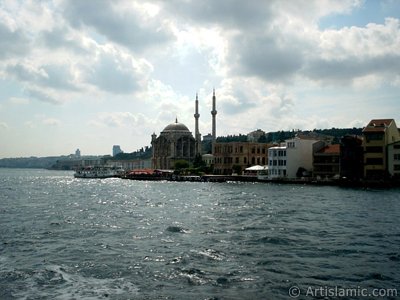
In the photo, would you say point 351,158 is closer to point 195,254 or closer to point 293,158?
point 293,158

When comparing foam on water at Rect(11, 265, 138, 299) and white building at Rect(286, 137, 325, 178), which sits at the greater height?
white building at Rect(286, 137, 325, 178)

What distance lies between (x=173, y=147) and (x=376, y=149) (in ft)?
346

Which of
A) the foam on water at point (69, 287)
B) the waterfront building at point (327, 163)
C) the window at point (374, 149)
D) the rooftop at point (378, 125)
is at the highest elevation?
the rooftop at point (378, 125)

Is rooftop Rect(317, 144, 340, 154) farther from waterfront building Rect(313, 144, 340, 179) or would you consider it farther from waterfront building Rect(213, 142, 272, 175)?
waterfront building Rect(213, 142, 272, 175)

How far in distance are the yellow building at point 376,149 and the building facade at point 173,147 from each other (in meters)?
101

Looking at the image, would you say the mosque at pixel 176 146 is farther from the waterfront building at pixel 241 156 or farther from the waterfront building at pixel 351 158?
the waterfront building at pixel 351 158

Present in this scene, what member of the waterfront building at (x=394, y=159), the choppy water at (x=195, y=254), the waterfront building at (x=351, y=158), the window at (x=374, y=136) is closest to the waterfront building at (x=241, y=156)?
the waterfront building at (x=351, y=158)

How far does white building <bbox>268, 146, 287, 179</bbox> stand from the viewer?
4220 inches

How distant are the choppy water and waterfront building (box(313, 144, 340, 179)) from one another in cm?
5773

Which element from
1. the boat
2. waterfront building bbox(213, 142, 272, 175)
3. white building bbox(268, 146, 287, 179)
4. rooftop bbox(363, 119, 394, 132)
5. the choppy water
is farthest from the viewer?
the boat

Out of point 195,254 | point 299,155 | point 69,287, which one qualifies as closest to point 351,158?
point 299,155

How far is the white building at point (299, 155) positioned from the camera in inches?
4203

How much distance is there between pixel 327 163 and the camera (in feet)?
331

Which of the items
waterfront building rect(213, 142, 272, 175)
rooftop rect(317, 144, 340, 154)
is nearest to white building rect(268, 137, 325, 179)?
rooftop rect(317, 144, 340, 154)
